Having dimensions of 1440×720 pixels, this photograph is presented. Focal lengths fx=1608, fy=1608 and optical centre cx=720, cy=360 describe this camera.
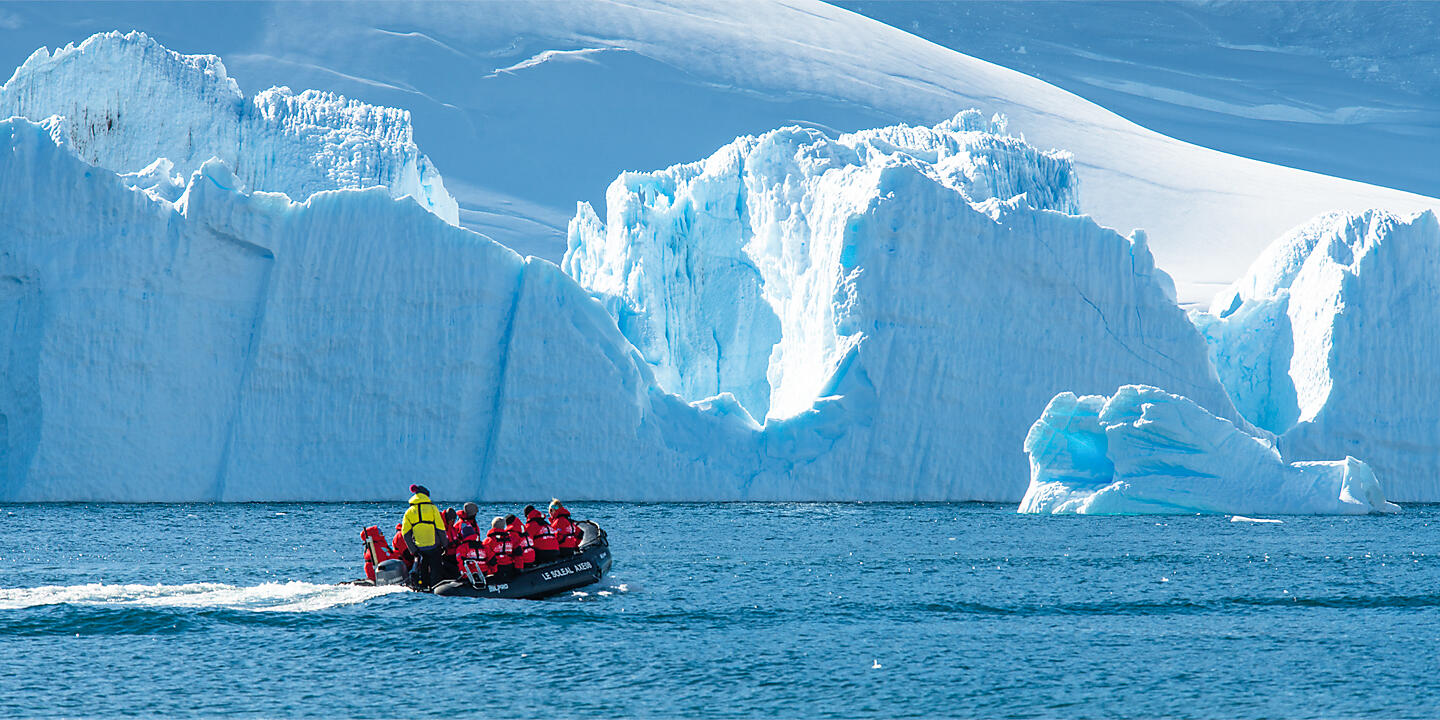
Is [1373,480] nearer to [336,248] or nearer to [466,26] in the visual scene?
[336,248]

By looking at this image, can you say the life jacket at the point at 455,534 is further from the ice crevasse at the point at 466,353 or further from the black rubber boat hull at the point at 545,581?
the ice crevasse at the point at 466,353

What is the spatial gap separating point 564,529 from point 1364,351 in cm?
1702

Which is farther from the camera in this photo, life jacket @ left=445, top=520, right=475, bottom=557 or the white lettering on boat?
the white lettering on boat

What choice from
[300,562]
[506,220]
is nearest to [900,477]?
[300,562]

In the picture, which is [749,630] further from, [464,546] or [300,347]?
[300,347]

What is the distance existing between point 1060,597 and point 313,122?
21.4 meters

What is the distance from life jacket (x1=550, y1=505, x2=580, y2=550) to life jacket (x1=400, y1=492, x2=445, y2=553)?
4.30 feet

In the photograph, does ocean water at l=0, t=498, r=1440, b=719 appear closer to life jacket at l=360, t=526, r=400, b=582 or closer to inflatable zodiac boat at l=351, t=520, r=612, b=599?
inflatable zodiac boat at l=351, t=520, r=612, b=599

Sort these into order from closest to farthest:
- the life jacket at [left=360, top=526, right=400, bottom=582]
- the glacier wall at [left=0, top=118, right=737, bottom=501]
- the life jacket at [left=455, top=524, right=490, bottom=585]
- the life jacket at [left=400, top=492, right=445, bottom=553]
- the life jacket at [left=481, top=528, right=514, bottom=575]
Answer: the life jacket at [left=400, top=492, right=445, bottom=553]
the life jacket at [left=455, top=524, right=490, bottom=585]
the life jacket at [left=481, top=528, right=514, bottom=575]
the life jacket at [left=360, top=526, right=400, bottom=582]
the glacier wall at [left=0, top=118, right=737, bottom=501]

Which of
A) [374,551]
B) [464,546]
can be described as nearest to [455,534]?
[464,546]

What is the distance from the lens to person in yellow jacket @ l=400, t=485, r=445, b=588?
52.1 ft

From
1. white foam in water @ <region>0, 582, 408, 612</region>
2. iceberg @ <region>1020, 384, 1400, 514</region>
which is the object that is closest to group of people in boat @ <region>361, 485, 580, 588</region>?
white foam in water @ <region>0, 582, 408, 612</region>

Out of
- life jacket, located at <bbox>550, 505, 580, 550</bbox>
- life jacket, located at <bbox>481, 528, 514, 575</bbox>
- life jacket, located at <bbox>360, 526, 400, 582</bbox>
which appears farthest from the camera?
life jacket, located at <bbox>550, 505, 580, 550</bbox>

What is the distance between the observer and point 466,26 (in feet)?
201
